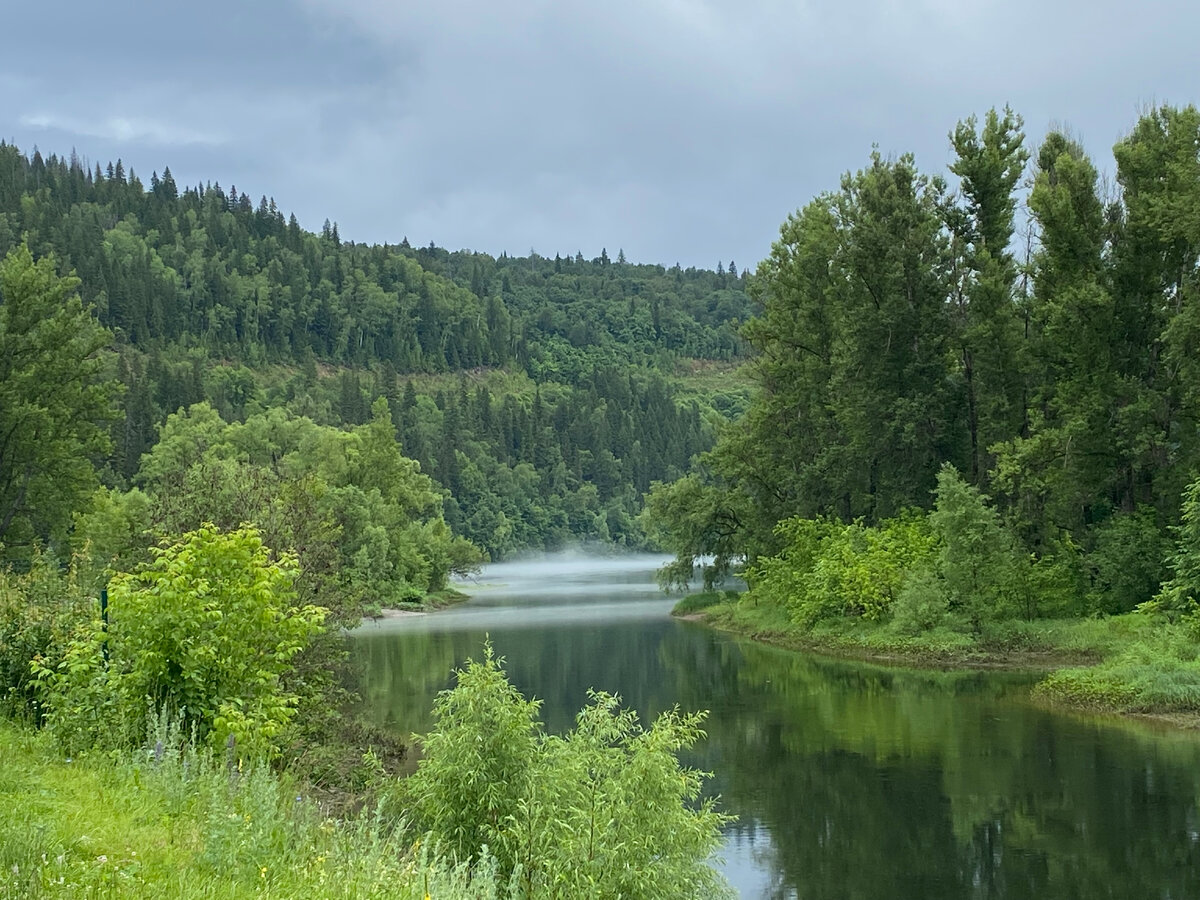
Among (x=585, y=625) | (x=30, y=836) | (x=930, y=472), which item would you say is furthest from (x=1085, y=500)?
(x=30, y=836)

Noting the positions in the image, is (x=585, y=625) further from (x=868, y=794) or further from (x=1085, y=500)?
(x=868, y=794)

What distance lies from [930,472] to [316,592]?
1365 inches

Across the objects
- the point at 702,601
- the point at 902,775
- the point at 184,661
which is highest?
the point at 184,661

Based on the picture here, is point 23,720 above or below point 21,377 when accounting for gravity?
below

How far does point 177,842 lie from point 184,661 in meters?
4.98

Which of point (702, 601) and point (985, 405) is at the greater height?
point (985, 405)

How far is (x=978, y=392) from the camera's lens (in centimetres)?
4819

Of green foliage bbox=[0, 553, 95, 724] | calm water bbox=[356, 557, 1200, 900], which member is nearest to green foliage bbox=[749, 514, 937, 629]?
calm water bbox=[356, 557, 1200, 900]

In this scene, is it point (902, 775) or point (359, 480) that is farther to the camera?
point (359, 480)

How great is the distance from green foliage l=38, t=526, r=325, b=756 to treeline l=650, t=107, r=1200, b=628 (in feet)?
91.7

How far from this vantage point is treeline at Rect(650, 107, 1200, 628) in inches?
1507

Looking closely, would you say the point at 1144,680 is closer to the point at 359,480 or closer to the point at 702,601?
the point at 702,601

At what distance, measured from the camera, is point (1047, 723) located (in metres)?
27.3

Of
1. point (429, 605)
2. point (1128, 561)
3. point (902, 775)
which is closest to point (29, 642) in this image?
point (902, 775)
